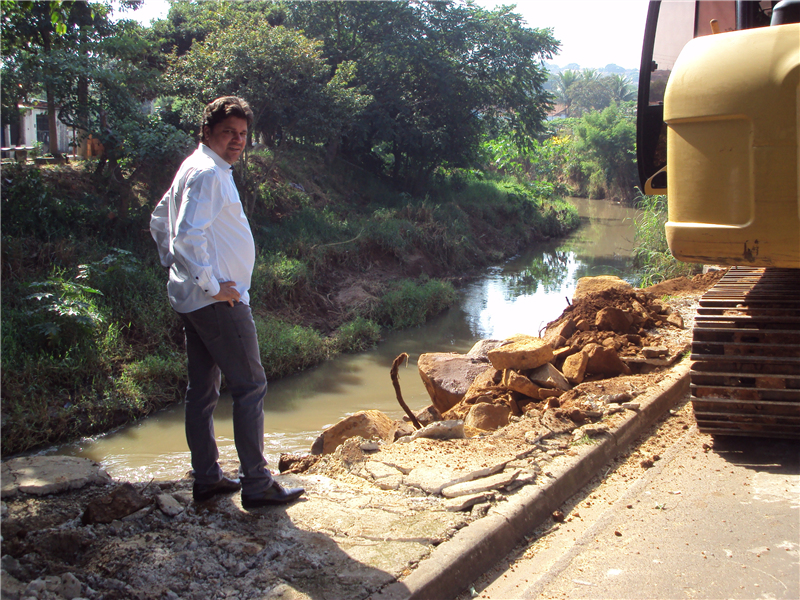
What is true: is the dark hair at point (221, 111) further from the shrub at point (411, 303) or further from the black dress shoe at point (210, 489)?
the shrub at point (411, 303)

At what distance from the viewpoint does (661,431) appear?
4582 millimetres

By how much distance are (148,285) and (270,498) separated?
7.54 m

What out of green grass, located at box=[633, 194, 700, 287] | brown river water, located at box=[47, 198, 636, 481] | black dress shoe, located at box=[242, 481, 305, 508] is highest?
→ green grass, located at box=[633, 194, 700, 287]

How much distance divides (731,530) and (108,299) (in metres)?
8.40

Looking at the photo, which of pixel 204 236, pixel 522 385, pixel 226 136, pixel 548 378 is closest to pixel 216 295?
pixel 204 236

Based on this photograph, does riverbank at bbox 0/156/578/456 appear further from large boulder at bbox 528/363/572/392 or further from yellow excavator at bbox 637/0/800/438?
yellow excavator at bbox 637/0/800/438

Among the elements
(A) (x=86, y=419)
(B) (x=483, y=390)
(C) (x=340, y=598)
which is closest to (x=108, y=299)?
(A) (x=86, y=419)

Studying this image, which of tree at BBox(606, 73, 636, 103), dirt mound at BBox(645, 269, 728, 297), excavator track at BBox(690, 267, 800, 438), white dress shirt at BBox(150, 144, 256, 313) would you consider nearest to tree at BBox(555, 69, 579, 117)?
tree at BBox(606, 73, 636, 103)

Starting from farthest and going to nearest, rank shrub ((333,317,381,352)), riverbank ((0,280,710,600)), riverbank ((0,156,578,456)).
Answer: shrub ((333,317,381,352))
riverbank ((0,156,578,456))
riverbank ((0,280,710,600))

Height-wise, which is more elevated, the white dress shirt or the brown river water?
the white dress shirt

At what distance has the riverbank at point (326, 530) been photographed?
2531 mm

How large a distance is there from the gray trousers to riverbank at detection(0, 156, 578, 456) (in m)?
4.90

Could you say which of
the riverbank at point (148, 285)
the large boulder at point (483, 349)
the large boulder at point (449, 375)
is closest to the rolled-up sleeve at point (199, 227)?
the large boulder at point (449, 375)

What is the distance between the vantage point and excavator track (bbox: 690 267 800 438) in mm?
4039
